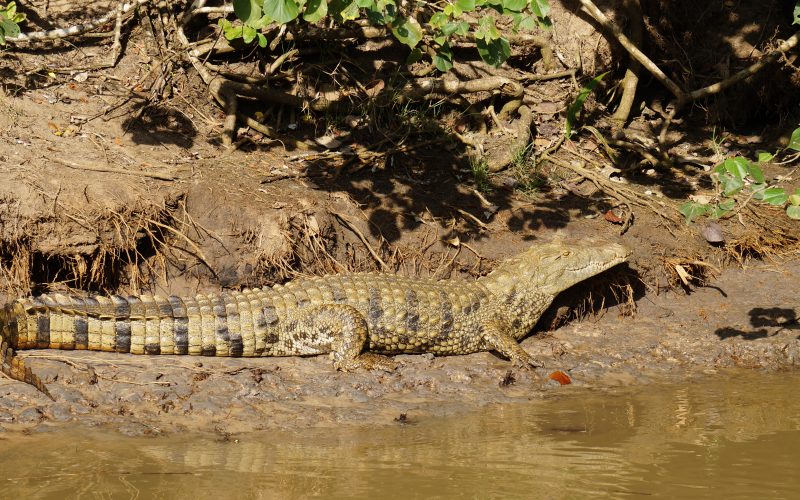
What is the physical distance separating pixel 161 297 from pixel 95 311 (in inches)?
18.1

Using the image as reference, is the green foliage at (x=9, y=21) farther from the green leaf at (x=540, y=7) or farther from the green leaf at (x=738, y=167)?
the green leaf at (x=738, y=167)

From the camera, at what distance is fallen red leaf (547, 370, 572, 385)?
19.9 feet

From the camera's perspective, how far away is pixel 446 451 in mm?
4801

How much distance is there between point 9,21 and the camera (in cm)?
692

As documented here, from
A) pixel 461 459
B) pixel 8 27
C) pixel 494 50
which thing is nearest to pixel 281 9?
pixel 494 50

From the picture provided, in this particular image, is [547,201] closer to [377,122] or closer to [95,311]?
[377,122]

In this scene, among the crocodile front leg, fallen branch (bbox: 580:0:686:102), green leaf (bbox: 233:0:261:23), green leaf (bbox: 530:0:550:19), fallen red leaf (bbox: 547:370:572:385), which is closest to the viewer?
green leaf (bbox: 233:0:261:23)

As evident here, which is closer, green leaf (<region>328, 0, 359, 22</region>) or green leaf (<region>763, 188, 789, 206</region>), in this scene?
green leaf (<region>763, 188, 789, 206</region>)

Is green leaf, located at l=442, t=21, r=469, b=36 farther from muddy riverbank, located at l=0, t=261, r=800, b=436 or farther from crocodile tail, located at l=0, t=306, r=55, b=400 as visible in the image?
crocodile tail, located at l=0, t=306, r=55, b=400

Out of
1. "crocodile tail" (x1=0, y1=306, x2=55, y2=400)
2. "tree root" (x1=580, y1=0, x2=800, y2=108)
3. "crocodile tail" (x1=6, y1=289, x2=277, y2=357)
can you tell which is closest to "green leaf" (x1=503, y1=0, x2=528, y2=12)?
"crocodile tail" (x1=6, y1=289, x2=277, y2=357)

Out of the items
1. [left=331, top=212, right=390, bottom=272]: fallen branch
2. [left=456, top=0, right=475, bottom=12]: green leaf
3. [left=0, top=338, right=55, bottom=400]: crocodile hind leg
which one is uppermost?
[left=456, top=0, right=475, bottom=12]: green leaf

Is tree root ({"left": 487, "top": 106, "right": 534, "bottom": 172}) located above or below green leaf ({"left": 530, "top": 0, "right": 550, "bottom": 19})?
below

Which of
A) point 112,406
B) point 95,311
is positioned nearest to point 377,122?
point 95,311

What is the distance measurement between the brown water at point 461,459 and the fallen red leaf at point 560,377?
0.44 meters
